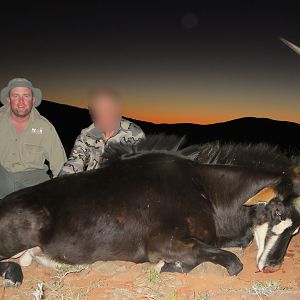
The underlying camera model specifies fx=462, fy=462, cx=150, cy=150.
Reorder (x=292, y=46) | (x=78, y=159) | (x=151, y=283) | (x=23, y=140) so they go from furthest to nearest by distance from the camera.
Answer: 1. (x=23, y=140)
2. (x=78, y=159)
3. (x=292, y=46)
4. (x=151, y=283)

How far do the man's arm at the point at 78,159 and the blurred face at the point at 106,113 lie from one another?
0.92ft

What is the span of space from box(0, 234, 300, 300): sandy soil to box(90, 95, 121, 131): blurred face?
2.14 m

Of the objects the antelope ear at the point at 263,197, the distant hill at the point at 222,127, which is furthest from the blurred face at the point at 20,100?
the distant hill at the point at 222,127

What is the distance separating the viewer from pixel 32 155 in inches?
234

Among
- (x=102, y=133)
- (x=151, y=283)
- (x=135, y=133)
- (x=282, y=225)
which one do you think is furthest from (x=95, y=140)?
(x=282, y=225)

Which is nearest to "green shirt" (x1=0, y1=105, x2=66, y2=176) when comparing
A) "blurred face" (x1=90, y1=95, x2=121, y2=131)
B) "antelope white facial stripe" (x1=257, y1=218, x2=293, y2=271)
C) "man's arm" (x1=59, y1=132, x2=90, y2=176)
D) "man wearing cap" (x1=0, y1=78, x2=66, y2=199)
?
"man wearing cap" (x1=0, y1=78, x2=66, y2=199)

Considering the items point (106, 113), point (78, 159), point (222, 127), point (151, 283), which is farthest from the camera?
point (222, 127)

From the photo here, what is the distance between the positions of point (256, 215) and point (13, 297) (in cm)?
219

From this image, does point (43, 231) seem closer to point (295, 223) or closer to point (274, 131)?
point (295, 223)

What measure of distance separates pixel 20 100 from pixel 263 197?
10.6 feet

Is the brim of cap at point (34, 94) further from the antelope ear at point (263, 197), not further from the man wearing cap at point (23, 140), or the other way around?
the antelope ear at point (263, 197)

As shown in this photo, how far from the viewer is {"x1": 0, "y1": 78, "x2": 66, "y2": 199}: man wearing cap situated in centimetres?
569

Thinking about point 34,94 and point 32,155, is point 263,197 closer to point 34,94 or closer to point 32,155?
point 32,155

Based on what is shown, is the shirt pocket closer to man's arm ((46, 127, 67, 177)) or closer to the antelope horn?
man's arm ((46, 127, 67, 177))
